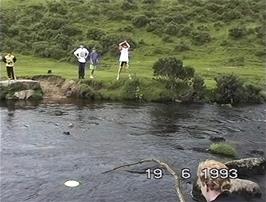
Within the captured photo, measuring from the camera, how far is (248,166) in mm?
23234

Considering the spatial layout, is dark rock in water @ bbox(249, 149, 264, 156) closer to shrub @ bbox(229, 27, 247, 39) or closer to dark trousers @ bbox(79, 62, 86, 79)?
dark trousers @ bbox(79, 62, 86, 79)

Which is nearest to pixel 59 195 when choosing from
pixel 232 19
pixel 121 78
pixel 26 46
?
pixel 121 78

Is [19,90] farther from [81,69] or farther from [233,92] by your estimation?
[233,92]

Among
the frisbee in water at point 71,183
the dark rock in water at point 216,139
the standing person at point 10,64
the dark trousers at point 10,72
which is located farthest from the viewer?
the dark trousers at point 10,72

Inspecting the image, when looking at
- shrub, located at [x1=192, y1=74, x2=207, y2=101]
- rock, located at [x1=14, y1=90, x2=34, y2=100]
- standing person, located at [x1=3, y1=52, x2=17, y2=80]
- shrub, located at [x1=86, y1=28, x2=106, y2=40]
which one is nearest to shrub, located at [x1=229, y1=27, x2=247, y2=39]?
shrub, located at [x1=86, y1=28, x2=106, y2=40]

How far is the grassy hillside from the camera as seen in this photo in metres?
55.8

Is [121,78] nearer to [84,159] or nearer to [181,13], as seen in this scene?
[84,159]

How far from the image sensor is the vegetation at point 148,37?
44.6 metres

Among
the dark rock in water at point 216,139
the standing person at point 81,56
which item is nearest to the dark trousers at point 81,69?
the standing person at point 81,56

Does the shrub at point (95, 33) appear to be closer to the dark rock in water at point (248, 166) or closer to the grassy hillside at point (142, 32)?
the grassy hillside at point (142, 32)

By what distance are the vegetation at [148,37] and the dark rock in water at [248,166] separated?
1787 centimetres

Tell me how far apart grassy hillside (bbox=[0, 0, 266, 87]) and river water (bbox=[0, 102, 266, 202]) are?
10768 mm

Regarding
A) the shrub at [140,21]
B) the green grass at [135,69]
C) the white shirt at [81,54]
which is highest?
the shrub at [140,21]

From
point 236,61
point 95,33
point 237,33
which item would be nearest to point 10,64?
point 95,33
